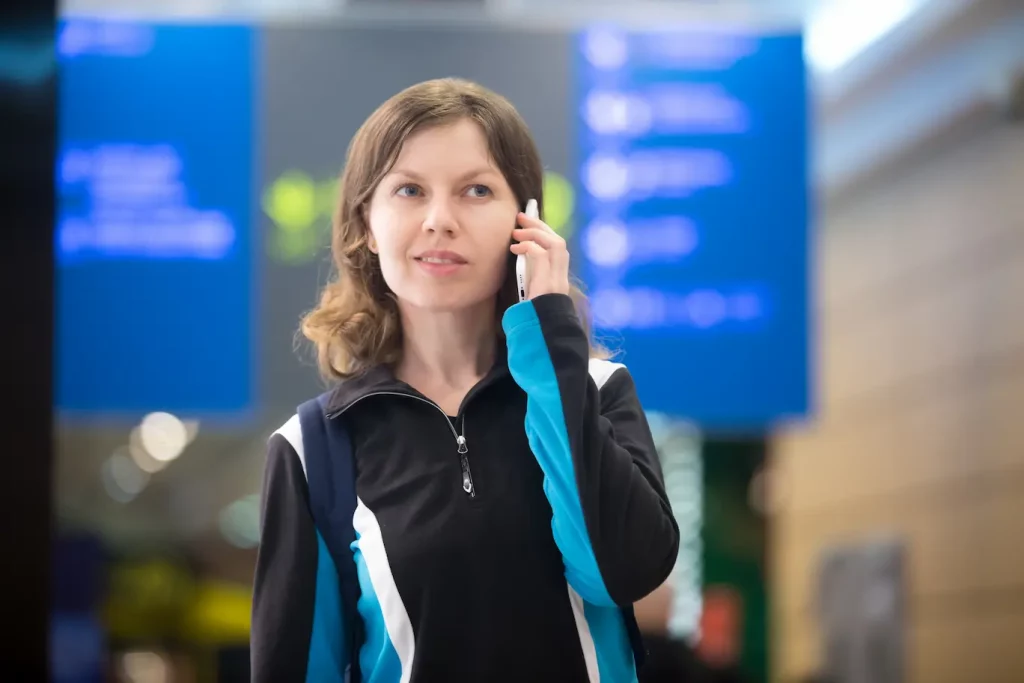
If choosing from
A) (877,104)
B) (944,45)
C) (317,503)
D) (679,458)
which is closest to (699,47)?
(944,45)

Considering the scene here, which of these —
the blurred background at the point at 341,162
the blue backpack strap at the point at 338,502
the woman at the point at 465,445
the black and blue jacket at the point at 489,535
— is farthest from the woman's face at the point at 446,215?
the blurred background at the point at 341,162

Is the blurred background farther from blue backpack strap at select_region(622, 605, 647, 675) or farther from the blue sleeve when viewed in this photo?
the blue sleeve

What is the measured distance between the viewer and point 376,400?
154cm

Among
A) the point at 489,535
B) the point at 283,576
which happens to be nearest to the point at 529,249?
the point at 489,535

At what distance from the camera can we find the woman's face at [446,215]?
4.84 feet

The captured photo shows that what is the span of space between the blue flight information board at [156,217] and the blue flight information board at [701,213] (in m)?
1.19

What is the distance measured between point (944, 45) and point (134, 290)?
382cm

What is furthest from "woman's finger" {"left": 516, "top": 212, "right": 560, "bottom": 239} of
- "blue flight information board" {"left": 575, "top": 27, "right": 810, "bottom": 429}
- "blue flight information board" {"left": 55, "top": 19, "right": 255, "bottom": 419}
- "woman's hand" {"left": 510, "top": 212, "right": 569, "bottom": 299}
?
"blue flight information board" {"left": 55, "top": 19, "right": 255, "bottom": 419}

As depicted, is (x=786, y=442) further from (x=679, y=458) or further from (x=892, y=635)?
(x=892, y=635)

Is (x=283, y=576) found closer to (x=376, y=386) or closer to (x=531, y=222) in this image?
(x=376, y=386)

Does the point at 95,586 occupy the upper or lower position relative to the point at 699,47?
lower

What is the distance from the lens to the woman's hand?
1435mm

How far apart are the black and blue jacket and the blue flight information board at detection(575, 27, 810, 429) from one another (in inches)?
97.7

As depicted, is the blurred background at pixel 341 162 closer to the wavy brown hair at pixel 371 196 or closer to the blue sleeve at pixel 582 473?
the wavy brown hair at pixel 371 196
